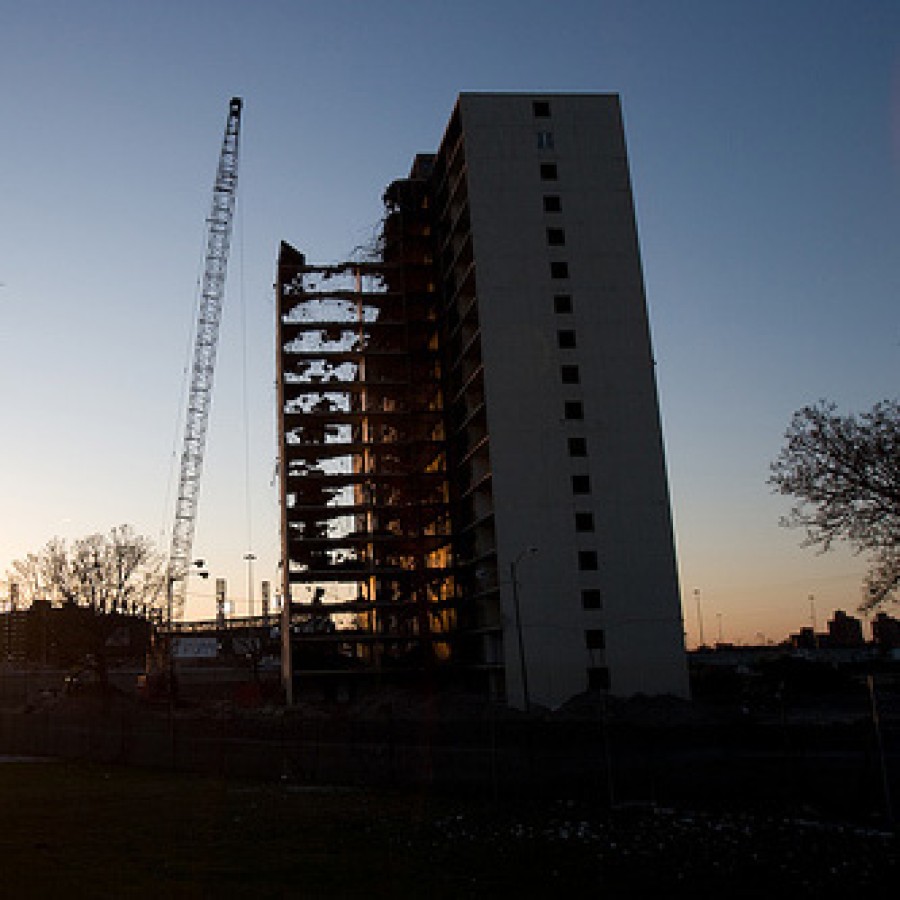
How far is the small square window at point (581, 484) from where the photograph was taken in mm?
86625

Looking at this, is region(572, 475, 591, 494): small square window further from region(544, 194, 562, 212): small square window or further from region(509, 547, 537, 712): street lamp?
region(544, 194, 562, 212): small square window

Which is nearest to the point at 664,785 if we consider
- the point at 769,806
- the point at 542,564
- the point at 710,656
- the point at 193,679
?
the point at 769,806

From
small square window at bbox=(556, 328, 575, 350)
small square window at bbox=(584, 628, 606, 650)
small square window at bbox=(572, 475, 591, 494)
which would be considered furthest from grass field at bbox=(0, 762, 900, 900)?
small square window at bbox=(556, 328, 575, 350)

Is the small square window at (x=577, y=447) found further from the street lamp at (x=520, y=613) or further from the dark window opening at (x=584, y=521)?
the street lamp at (x=520, y=613)

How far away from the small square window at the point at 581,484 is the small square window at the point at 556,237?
884 inches

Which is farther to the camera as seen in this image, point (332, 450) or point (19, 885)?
point (332, 450)

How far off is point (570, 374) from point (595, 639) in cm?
2379

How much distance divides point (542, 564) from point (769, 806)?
60903 millimetres

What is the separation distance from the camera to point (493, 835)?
22.2 meters

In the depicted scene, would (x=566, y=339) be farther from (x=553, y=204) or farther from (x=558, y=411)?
(x=553, y=204)

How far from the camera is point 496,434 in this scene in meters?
88.3

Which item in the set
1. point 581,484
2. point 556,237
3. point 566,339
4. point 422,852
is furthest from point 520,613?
point 422,852

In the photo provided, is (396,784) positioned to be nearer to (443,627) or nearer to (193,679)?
(443,627)

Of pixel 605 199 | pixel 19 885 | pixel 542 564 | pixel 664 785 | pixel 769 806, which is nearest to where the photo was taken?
pixel 19 885
